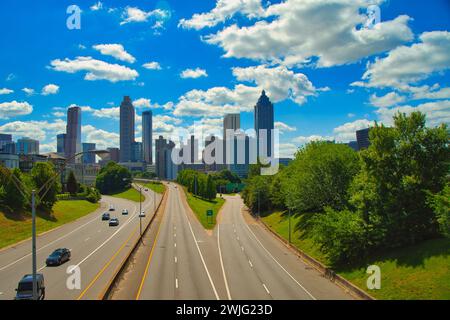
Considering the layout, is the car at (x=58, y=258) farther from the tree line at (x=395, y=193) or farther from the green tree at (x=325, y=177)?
the green tree at (x=325, y=177)

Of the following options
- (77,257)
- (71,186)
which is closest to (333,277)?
(77,257)

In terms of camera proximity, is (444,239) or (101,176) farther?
(101,176)

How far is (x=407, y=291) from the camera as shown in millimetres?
24844

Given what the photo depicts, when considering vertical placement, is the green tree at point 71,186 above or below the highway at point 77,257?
above

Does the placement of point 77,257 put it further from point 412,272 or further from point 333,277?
point 412,272

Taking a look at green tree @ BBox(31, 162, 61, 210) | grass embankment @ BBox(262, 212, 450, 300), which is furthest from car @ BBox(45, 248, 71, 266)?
green tree @ BBox(31, 162, 61, 210)

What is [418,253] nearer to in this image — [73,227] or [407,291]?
[407,291]

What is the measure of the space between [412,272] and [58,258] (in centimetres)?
3040

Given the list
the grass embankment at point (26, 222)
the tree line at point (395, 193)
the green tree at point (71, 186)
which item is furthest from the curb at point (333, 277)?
the green tree at point (71, 186)

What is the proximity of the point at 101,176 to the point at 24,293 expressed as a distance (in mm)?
154834

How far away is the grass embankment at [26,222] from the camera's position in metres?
52.3

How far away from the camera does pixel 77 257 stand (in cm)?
4138

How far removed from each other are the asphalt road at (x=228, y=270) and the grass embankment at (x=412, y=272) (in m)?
2.34
